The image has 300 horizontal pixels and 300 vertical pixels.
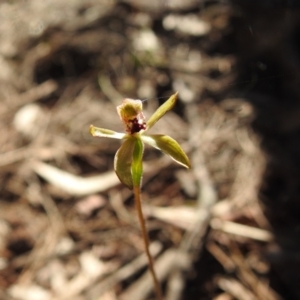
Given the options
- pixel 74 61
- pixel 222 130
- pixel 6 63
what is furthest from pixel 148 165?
pixel 6 63

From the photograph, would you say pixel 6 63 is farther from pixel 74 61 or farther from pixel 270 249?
pixel 270 249

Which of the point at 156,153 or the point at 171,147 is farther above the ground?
the point at 171,147

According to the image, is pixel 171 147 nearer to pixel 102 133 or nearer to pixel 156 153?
pixel 102 133

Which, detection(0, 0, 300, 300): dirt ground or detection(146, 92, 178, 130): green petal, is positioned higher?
detection(146, 92, 178, 130): green petal

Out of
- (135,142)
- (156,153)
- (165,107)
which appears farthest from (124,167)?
(156,153)

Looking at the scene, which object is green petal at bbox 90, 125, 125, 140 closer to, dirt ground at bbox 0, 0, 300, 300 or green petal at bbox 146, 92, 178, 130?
green petal at bbox 146, 92, 178, 130

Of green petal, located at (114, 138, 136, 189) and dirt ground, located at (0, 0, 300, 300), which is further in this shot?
dirt ground, located at (0, 0, 300, 300)

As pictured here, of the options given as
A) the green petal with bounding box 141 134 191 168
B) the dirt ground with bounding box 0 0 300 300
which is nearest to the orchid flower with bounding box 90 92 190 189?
the green petal with bounding box 141 134 191 168
